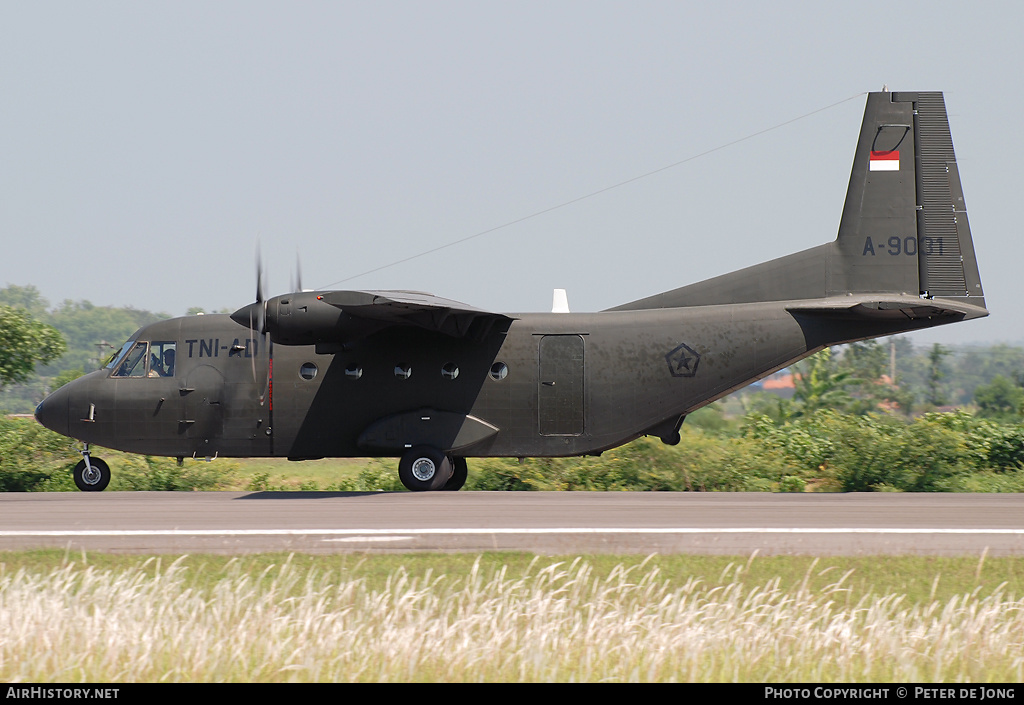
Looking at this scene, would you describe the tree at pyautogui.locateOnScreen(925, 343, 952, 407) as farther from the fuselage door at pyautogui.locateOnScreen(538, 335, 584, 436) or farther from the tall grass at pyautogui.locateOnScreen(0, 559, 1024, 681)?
the tall grass at pyautogui.locateOnScreen(0, 559, 1024, 681)

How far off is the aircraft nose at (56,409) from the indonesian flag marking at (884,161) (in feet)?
55.1

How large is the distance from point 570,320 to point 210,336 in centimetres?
729

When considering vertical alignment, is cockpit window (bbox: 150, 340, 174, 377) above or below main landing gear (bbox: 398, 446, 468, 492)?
above

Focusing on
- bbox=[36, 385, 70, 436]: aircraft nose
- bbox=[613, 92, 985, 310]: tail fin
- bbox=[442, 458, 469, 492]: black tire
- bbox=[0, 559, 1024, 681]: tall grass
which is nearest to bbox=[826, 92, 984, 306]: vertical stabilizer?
bbox=[613, 92, 985, 310]: tail fin

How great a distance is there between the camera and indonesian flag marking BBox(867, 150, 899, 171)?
20250 millimetres

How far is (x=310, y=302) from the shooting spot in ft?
61.3

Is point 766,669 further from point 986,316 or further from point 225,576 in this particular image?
point 986,316

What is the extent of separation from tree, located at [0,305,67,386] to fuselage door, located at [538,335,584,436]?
1757cm

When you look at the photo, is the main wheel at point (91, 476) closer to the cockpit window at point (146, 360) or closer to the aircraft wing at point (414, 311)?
the cockpit window at point (146, 360)

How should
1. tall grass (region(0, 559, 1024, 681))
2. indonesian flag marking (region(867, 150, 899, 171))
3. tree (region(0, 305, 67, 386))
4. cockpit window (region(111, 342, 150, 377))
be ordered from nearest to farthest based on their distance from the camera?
tall grass (region(0, 559, 1024, 681)), indonesian flag marking (region(867, 150, 899, 171)), cockpit window (region(111, 342, 150, 377)), tree (region(0, 305, 67, 386))

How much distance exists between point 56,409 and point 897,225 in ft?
56.6

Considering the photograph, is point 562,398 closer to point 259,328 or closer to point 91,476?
point 259,328

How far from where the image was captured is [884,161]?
799 inches

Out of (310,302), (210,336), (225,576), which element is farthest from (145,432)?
(225,576)
